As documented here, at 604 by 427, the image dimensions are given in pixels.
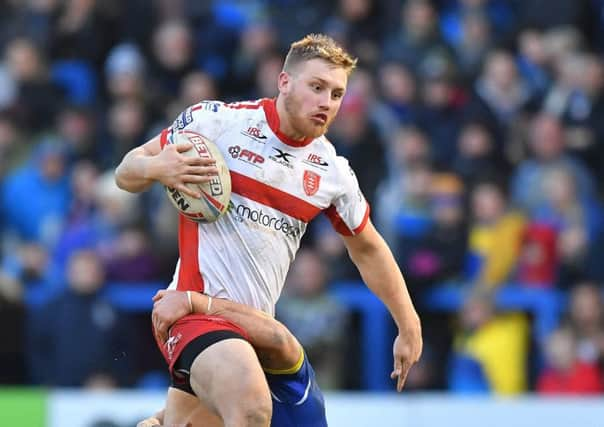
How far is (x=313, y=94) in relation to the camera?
7.07 m

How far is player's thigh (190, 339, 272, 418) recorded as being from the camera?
662 cm

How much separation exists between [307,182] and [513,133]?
5.24m

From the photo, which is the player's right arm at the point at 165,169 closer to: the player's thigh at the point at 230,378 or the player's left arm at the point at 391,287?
the player's thigh at the point at 230,378

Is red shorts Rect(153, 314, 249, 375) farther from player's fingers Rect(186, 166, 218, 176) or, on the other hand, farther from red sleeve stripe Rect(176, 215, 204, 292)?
player's fingers Rect(186, 166, 218, 176)

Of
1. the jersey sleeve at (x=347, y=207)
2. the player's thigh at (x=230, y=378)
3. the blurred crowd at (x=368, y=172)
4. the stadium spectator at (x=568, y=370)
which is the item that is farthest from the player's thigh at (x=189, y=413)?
the stadium spectator at (x=568, y=370)

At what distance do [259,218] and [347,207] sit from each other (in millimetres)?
504

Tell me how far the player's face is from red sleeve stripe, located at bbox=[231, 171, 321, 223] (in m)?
0.35

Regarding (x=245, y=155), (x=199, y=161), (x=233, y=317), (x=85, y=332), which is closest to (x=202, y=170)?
(x=199, y=161)

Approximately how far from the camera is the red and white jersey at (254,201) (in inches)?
283

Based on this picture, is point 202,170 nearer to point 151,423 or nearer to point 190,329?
point 190,329

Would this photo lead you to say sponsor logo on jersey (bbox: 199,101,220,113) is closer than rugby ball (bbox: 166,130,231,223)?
No

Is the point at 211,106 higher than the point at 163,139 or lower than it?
higher

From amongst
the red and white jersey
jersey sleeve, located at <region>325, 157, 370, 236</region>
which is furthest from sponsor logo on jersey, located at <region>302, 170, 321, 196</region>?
jersey sleeve, located at <region>325, 157, 370, 236</region>

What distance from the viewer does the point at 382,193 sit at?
1188 centimetres
